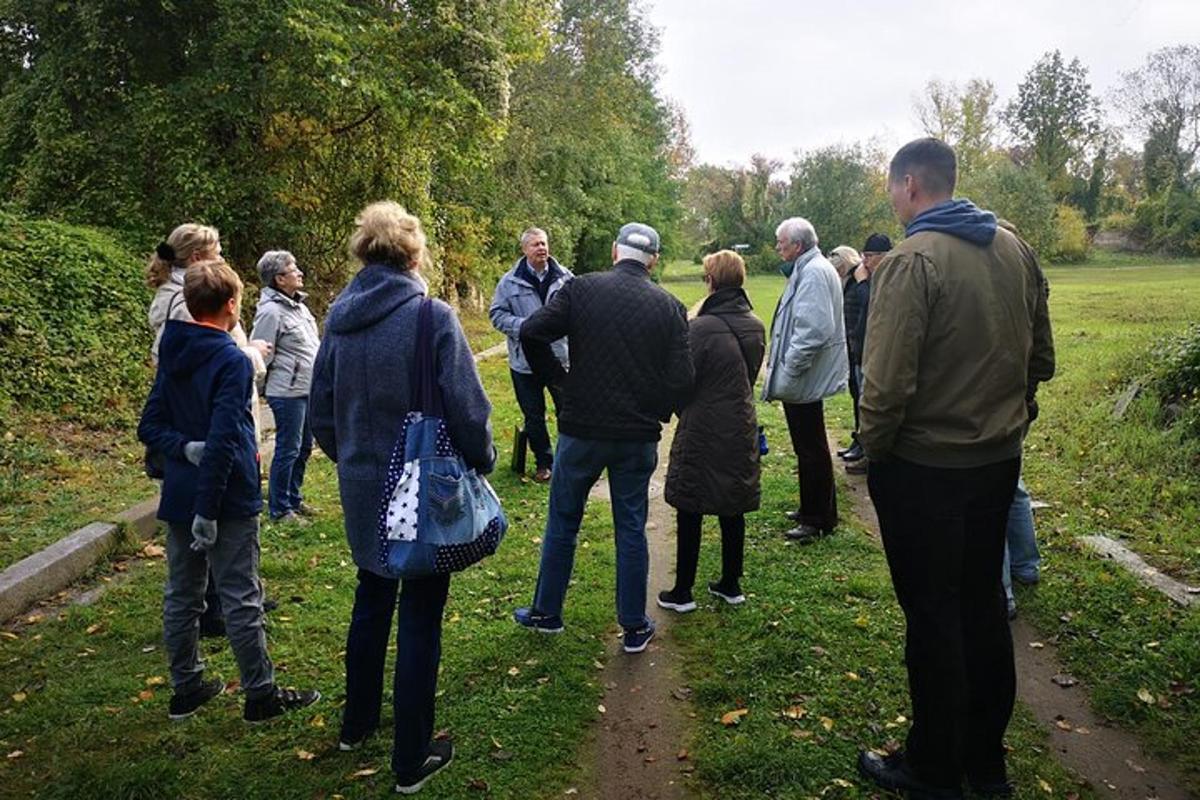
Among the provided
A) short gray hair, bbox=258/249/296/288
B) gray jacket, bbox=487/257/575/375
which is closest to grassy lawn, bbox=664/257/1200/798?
gray jacket, bbox=487/257/575/375

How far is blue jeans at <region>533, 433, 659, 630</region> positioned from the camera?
14.0 ft

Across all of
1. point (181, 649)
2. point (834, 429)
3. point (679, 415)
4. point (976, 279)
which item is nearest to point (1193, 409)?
point (834, 429)

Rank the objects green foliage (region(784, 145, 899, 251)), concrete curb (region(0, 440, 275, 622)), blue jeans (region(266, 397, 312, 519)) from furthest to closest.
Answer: green foliage (region(784, 145, 899, 251)) < blue jeans (region(266, 397, 312, 519)) < concrete curb (region(0, 440, 275, 622))

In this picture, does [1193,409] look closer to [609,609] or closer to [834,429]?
[834,429]

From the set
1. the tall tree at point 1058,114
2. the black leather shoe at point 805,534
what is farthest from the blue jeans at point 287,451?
the tall tree at point 1058,114

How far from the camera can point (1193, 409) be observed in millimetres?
7871

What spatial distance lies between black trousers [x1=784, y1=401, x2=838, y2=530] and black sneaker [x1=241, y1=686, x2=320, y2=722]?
12.3 feet

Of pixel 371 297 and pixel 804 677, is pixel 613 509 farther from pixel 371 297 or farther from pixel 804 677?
pixel 371 297

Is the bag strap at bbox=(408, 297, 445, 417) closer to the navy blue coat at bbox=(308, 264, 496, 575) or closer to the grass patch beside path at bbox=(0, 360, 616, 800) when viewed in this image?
the navy blue coat at bbox=(308, 264, 496, 575)

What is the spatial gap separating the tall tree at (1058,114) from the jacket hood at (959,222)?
68.2 meters

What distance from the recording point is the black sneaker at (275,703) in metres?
3.76

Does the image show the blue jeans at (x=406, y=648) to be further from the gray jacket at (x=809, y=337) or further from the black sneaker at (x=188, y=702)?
the gray jacket at (x=809, y=337)

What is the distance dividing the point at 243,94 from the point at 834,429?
880 cm

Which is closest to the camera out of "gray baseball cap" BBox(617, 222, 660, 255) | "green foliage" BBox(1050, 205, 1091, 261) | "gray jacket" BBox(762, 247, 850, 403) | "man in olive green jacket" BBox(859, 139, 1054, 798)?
"man in olive green jacket" BBox(859, 139, 1054, 798)
